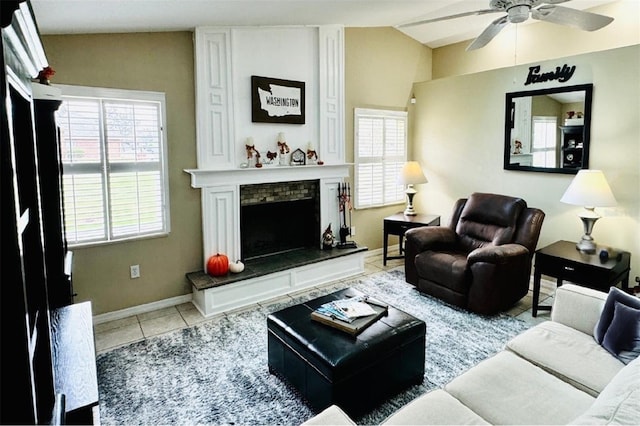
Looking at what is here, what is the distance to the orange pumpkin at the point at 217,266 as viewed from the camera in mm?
4129

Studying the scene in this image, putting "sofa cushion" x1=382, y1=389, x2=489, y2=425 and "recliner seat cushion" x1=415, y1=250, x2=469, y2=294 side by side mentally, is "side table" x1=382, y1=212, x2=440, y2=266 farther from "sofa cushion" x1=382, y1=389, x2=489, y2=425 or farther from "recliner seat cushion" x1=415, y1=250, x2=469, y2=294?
"sofa cushion" x1=382, y1=389, x2=489, y2=425

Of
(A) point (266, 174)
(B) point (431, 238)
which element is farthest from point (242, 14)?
(B) point (431, 238)

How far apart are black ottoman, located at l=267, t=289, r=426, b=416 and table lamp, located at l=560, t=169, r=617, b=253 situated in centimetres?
220

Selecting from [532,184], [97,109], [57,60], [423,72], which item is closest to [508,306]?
[532,184]

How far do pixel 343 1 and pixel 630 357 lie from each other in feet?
11.4

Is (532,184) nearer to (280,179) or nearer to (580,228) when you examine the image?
(580,228)

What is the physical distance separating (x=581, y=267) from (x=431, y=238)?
1380 millimetres

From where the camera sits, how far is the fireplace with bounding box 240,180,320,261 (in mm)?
4621

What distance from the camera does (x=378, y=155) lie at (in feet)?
18.9

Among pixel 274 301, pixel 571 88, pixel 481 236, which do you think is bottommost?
pixel 274 301

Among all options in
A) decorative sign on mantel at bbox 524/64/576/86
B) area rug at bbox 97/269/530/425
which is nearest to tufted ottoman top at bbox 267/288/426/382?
area rug at bbox 97/269/530/425

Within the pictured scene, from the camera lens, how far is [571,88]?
432 centimetres

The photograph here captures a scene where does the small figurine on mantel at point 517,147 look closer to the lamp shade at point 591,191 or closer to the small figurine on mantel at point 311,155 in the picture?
the lamp shade at point 591,191

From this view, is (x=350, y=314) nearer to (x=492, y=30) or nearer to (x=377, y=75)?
(x=492, y=30)
